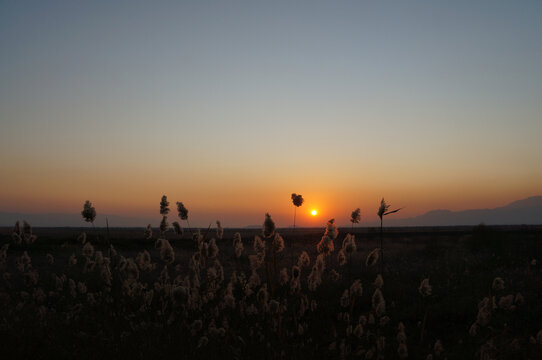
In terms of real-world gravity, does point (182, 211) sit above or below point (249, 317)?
above

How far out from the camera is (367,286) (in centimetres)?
1109

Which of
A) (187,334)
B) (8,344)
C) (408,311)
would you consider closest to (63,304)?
(8,344)

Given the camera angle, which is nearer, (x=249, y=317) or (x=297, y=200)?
(x=297, y=200)

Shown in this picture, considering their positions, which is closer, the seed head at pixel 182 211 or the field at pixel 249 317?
the field at pixel 249 317

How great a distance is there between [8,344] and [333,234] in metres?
3.51

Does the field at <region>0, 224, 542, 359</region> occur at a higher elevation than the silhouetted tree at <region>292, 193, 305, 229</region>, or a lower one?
lower

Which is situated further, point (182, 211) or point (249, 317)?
point (249, 317)

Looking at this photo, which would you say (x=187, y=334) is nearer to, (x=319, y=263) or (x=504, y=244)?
(x=319, y=263)

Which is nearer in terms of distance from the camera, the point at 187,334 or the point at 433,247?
the point at 187,334

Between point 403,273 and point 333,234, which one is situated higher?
point 333,234

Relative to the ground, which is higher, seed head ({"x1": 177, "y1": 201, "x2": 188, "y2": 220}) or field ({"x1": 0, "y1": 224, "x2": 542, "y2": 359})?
seed head ({"x1": 177, "y1": 201, "x2": 188, "y2": 220})

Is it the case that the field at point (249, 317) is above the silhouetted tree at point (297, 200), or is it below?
below

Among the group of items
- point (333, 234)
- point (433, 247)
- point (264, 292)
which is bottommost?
point (433, 247)

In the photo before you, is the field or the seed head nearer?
the field
